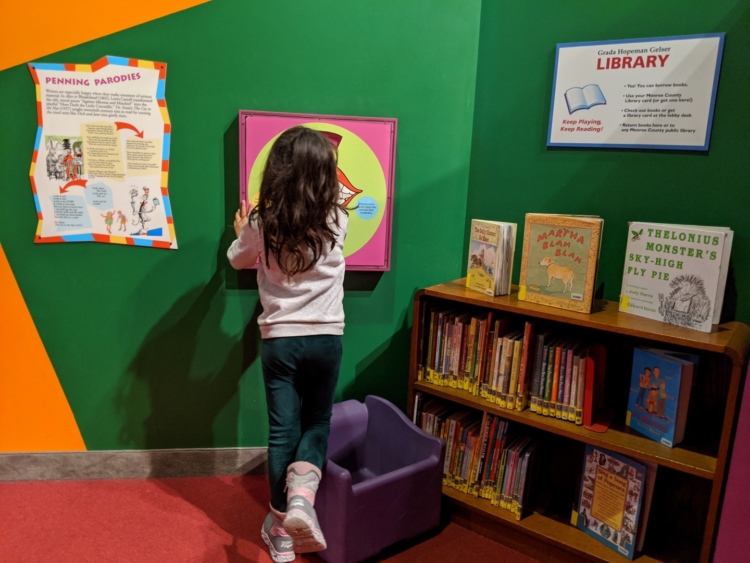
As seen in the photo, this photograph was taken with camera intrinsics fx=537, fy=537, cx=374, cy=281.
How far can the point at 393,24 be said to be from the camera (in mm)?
2197

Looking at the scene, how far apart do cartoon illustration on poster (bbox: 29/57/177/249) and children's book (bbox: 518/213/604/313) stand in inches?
56.5

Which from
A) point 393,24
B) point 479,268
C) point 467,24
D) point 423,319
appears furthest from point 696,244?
point 393,24

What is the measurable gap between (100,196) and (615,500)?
7.40ft

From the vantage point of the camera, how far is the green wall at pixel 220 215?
83.6 inches

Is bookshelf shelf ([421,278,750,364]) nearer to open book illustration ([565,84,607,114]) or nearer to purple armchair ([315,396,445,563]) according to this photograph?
purple armchair ([315,396,445,563])

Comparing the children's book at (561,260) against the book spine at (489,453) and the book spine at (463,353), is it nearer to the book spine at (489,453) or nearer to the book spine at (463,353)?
the book spine at (463,353)

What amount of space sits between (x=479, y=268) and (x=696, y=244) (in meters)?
0.74

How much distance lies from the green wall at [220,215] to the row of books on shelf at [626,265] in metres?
0.42

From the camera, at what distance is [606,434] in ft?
6.06

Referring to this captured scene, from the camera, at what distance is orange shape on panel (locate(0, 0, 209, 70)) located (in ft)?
6.60

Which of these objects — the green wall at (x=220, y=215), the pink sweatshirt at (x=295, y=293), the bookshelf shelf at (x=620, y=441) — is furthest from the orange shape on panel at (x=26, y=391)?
the bookshelf shelf at (x=620, y=441)

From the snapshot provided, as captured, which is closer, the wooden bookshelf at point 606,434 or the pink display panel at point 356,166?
the wooden bookshelf at point 606,434

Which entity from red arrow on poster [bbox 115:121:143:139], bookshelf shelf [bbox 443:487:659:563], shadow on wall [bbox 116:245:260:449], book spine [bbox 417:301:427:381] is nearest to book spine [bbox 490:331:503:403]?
book spine [bbox 417:301:427:381]

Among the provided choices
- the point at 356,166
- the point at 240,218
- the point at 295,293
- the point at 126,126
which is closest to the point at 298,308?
the point at 295,293
